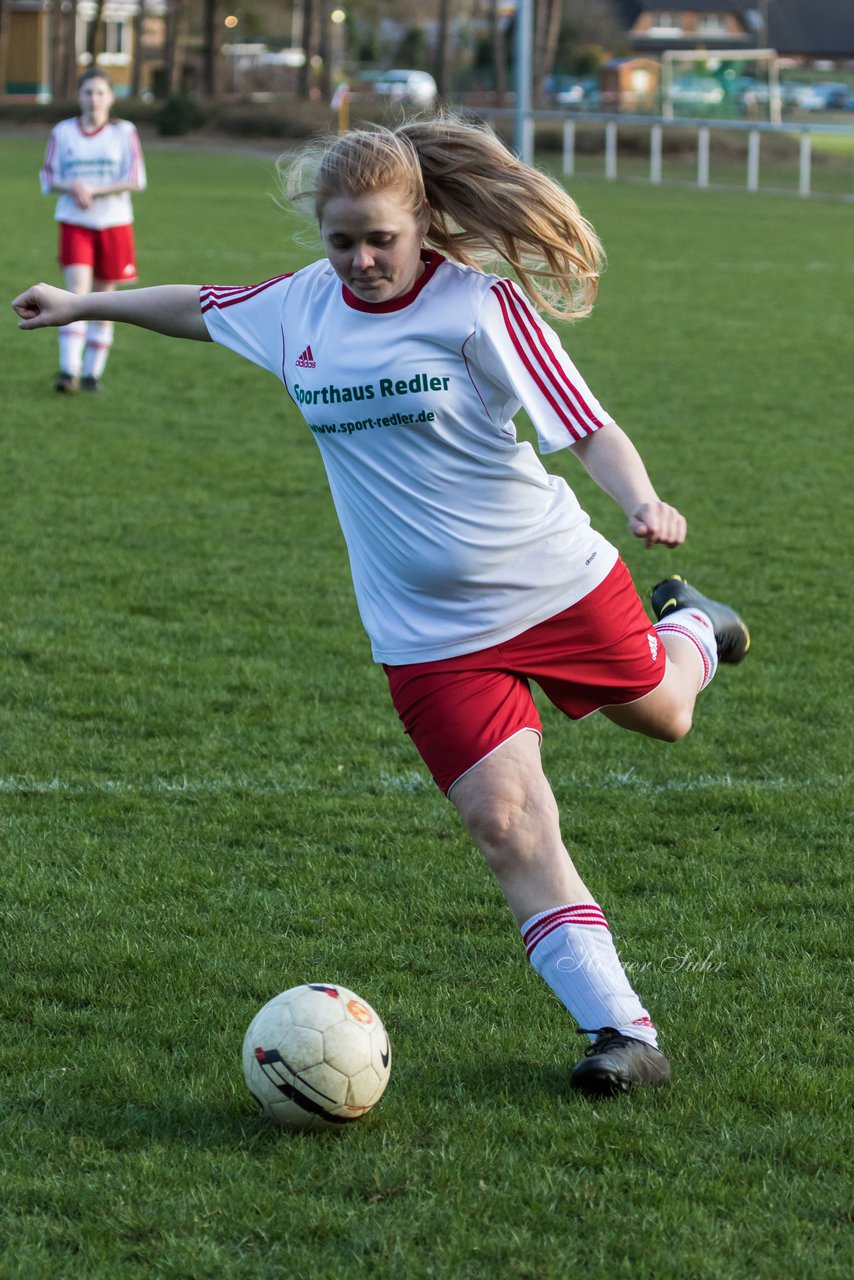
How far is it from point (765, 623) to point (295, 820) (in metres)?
2.83

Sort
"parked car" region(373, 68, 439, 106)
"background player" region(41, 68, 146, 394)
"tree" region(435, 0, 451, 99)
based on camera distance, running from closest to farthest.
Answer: "background player" region(41, 68, 146, 394) → "tree" region(435, 0, 451, 99) → "parked car" region(373, 68, 439, 106)

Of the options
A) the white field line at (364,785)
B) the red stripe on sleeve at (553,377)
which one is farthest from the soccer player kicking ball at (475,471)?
the white field line at (364,785)

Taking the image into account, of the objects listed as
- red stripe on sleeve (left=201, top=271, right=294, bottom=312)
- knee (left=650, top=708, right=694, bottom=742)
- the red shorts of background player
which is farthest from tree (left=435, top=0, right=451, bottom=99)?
knee (left=650, top=708, right=694, bottom=742)

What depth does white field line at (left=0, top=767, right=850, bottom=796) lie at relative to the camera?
5.14 m

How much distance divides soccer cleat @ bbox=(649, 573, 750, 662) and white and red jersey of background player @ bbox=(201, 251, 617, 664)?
1067 mm

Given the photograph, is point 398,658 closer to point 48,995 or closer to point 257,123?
point 48,995

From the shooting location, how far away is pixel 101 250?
1201 cm

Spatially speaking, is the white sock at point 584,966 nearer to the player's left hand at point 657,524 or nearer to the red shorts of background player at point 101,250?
the player's left hand at point 657,524

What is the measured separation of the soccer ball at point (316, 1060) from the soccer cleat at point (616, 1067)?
396 millimetres

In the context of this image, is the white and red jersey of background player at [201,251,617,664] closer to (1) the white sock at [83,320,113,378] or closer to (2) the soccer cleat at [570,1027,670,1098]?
(2) the soccer cleat at [570,1027,670,1098]

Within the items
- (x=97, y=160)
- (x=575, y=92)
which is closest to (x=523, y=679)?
(x=97, y=160)

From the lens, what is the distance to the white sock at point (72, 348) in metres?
12.0

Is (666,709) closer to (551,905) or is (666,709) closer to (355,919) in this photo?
(551,905)

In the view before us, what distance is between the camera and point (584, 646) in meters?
3.58
